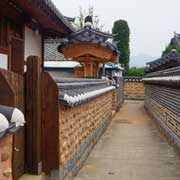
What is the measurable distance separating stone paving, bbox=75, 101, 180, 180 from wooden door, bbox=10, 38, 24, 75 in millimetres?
2498

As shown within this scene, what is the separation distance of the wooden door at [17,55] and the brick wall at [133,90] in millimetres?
27929

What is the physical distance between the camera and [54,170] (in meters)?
5.09

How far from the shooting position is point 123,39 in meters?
45.3

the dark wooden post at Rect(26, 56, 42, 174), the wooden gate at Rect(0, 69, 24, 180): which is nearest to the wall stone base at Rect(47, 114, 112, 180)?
the dark wooden post at Rect(26, 56, 42, 174)

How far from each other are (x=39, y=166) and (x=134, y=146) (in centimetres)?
586

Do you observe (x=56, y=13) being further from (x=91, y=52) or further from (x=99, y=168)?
(x=91, y=52)

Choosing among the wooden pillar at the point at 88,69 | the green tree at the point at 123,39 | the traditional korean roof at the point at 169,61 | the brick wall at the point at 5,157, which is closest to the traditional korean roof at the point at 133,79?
the green tree at the point at 123,39

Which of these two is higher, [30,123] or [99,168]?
[30,123]

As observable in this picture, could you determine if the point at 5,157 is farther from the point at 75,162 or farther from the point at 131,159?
the point at 131,159

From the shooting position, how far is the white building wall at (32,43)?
31.5 feet

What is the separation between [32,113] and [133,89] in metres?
32.3

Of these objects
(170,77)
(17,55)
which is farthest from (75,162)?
(170,77)

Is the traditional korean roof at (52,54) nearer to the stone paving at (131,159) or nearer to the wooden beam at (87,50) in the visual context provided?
the wooden beam at (87,50)

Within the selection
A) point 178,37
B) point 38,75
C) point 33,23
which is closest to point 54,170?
point 38,75
